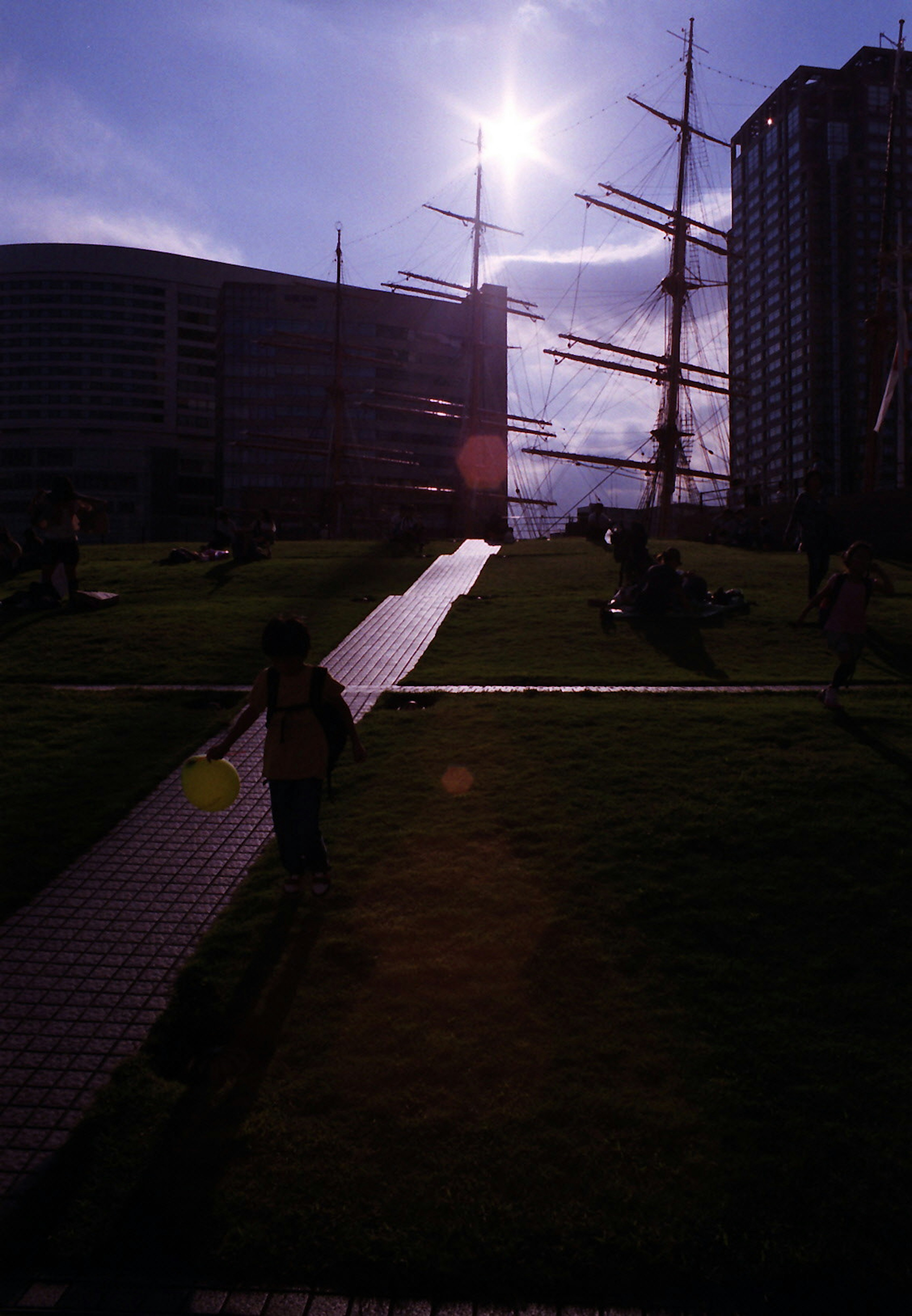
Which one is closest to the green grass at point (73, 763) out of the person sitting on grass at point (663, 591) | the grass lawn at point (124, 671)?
the grass lawn at point (124, 671)

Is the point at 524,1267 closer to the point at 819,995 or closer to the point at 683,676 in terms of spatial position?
the point at 819,995

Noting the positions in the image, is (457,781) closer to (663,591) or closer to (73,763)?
(73,763)

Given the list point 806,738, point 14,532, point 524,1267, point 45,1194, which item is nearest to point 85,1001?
point 45,1194

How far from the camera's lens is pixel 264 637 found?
517 centimetres

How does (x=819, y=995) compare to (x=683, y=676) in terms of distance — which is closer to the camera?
(x=819, y=995)

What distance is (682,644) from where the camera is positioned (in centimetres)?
1374

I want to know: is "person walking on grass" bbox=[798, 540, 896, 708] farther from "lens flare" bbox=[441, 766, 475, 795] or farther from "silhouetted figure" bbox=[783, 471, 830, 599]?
"silhouetted figure" bbox=[783, 471, 830, 599]

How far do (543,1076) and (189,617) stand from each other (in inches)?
503

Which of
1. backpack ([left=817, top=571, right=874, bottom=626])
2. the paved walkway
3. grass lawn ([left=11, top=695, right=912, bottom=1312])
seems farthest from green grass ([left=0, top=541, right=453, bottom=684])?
backpack ([left=817, top=571, right=874, bottom=626])

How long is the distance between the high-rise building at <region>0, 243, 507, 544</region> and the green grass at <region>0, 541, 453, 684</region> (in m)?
79.6

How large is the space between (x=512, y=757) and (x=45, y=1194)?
524cm

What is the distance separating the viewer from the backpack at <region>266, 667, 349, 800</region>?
514 centimetres

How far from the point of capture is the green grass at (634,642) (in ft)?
38.3

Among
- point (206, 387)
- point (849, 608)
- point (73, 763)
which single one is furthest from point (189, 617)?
point (206, 387)
